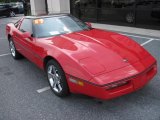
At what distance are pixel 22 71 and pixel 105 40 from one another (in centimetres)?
231

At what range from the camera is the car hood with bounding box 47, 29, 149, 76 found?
3250 mm

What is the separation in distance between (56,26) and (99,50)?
142 cm

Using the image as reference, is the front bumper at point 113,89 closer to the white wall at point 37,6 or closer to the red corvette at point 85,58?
the red corvette at point 85,58

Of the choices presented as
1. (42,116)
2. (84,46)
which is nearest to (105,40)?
(84,46)

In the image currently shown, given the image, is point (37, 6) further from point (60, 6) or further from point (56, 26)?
point (56, 26)

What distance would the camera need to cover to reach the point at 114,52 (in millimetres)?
3547

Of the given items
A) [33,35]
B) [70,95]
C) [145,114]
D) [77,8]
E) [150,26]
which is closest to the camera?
[145,114]

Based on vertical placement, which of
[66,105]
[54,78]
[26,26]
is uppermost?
[26,26]

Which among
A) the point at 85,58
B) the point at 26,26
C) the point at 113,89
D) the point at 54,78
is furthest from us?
the point at 26,26

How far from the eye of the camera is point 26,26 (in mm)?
5086

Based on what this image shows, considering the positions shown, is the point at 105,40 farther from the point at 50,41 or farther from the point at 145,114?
the point at 145,114

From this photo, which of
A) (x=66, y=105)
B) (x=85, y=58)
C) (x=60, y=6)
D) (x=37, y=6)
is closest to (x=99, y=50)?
(x=85, y=58)

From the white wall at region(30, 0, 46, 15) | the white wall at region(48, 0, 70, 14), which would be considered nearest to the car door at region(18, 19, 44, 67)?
the white wall at region(48, 0, 70, 14)

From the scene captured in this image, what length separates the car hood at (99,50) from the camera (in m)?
3.25
